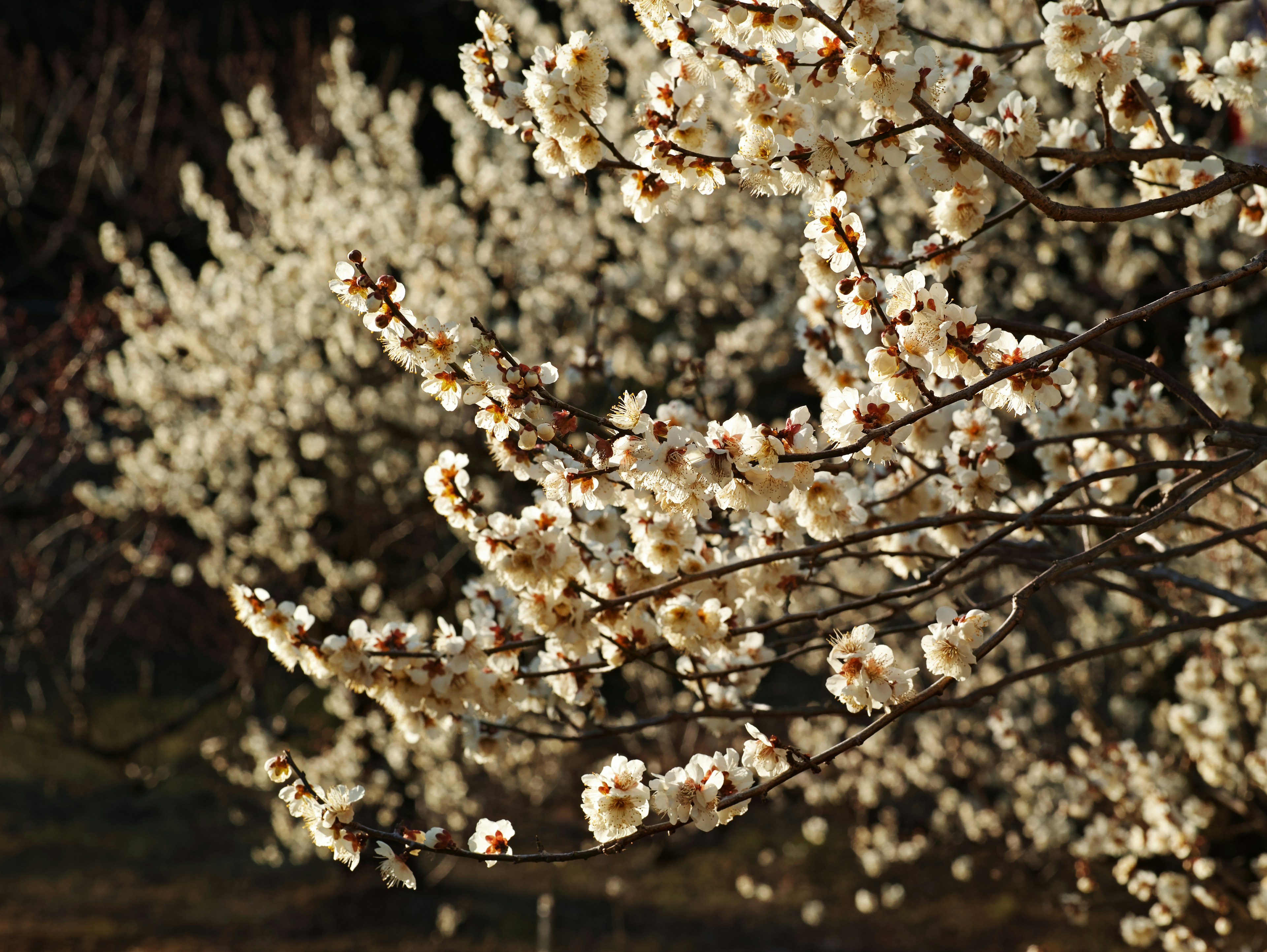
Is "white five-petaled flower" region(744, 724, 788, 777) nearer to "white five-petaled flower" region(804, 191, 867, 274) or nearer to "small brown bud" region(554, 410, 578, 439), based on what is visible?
"small brown bud" region(554, 410, 578, 439)

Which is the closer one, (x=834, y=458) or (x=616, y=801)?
(x=834, y=458)

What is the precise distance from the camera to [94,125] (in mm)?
7223

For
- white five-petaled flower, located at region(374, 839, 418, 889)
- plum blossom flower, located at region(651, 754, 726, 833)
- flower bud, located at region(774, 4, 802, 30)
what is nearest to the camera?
flower bud, located at region(774, 4, 802, 30)

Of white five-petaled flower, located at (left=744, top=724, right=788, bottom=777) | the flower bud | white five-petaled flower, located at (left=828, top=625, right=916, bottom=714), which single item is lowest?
white five-petaled flower, located at (left=744, top=724, right=788, bottom=777)

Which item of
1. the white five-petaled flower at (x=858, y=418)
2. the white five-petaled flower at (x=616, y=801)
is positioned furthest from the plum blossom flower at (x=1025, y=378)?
the white five-petaled flower at (x=616, y=801)

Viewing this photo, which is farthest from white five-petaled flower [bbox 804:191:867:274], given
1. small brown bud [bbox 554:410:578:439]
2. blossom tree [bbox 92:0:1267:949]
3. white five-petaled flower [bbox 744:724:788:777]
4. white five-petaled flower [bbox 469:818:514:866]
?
white five-petaled flower [bbox 469:818:514:866]

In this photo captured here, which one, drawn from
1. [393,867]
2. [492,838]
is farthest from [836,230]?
[393,867]

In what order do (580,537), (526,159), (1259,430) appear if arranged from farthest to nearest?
(526,159) → (580,537) → (1259,430)

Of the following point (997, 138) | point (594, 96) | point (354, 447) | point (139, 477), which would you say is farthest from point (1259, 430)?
point (139, 477)

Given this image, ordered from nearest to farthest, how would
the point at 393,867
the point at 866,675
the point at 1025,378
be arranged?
the point at 1025,378 → the point at 866,675 → the point at 393,867

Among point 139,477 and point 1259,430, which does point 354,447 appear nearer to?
point 139,477

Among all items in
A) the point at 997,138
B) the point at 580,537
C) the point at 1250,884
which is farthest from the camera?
the point at 1250,884

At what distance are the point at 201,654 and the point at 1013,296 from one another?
442 inches

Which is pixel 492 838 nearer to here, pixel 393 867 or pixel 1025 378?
pixel 393 867
